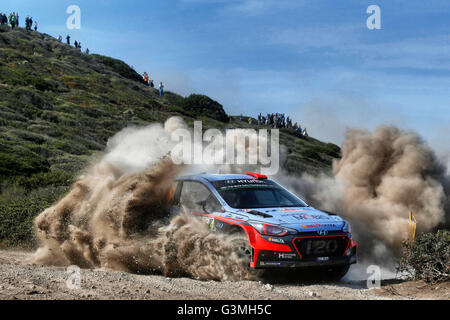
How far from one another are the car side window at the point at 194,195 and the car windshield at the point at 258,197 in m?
0.33

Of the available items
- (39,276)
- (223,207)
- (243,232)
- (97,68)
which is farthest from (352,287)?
(97,68)

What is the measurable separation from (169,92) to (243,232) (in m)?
79.1

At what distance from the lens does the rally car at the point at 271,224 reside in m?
7.80

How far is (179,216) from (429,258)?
4.03 metres

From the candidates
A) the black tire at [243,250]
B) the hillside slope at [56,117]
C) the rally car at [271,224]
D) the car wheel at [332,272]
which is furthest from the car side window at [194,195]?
the hillside slope at [56,117]

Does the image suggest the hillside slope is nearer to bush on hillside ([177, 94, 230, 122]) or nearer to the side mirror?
bush on hillside ([177, 94, 230, 122])

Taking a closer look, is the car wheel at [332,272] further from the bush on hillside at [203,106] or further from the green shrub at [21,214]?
the bush on hillside at [203,106]

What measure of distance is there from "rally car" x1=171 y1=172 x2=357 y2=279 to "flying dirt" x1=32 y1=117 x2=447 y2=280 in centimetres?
28

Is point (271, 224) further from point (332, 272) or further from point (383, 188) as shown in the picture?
point (383, 188)

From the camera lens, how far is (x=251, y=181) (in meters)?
9.68

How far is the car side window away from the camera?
9.20 meters

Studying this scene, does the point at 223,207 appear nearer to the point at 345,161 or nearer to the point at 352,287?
the point at 352,287

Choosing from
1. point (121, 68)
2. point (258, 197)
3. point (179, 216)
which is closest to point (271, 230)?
point (258, 197)

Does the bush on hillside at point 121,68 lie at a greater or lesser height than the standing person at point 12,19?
lesser
